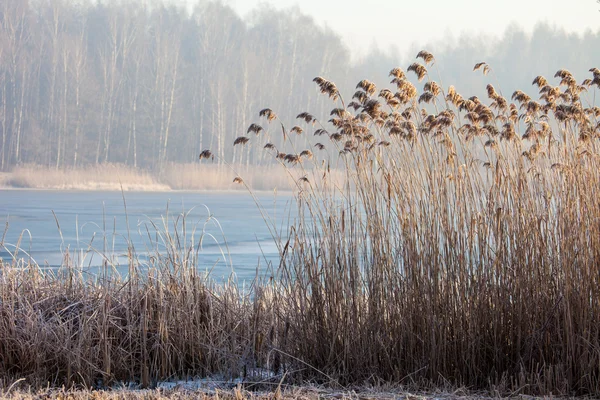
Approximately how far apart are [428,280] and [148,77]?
49.0 m

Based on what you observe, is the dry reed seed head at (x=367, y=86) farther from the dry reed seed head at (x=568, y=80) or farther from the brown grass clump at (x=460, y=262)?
the dry reed seed head at (x=568, y=80)

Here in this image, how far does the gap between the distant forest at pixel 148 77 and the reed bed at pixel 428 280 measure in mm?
37205

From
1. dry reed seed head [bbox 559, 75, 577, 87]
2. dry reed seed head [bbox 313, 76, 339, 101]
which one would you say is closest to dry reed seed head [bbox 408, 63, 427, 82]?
dry reed seed head [bbox 313, 76, 339, 101]

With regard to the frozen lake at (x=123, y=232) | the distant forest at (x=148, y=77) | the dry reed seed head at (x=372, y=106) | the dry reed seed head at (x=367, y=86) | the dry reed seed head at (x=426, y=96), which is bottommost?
the frozen lake at (x=123, y=232)

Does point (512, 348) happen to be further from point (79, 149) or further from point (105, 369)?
point (79, 149)

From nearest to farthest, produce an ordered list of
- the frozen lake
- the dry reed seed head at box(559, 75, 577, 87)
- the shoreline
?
the dry reed seed head at box(559, 75, 577, 87), the frozen lake, the shoreline

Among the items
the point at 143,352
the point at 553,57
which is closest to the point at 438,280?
the point at 143,352

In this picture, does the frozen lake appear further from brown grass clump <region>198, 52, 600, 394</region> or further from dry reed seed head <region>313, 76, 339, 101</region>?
dry reed seed head <region>313, 76, 339, 101</region>

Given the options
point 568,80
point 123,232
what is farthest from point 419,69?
point 123,232

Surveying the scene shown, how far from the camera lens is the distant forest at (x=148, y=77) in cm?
4341

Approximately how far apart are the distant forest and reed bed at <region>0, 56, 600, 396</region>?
122ft

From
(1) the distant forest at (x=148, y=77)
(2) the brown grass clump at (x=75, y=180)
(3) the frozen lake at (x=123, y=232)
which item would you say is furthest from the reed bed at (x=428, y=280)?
(1) the distant forest at (x=148, y=77)

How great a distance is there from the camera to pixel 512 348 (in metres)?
3.84

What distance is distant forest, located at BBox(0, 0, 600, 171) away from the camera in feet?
142
